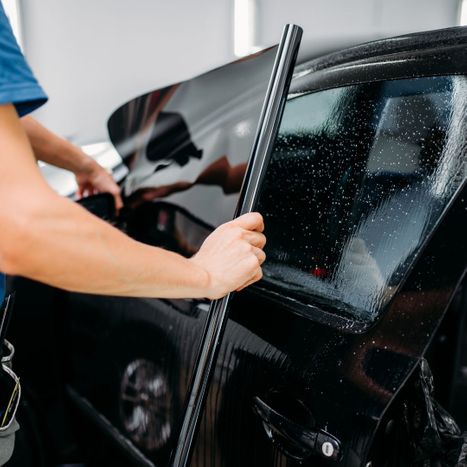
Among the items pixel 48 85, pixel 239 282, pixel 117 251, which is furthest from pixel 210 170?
pixel 48 85

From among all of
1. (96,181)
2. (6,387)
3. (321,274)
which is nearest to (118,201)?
(96,181)

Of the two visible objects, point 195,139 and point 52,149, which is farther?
point 52,149

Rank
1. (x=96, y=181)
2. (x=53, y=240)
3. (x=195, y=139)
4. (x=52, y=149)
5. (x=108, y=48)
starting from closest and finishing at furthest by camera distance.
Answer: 1. (x=53, y=240)
2. (x=195, y=139)
3. (x=52, y=149)
4. (x=96, y=181)
5. (x=108, y=48)

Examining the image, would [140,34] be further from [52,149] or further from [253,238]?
[253,238]

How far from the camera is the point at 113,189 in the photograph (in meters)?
1.61

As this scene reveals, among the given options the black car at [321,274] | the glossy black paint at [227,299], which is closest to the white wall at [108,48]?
the black car at [321,274]

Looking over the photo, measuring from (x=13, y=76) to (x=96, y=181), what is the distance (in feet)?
2.98

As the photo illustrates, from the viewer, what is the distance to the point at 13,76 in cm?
73

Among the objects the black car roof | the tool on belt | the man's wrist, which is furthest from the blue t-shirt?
the black car roof

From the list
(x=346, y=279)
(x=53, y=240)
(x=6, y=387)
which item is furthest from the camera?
(x=6, y=387)

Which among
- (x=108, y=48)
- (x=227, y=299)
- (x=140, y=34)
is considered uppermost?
(x=140, y=34)

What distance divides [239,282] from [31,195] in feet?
1.09

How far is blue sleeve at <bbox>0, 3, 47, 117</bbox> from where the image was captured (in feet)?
2.34

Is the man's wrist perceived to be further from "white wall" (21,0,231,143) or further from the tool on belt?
"white wall" (21,0,231,143)
